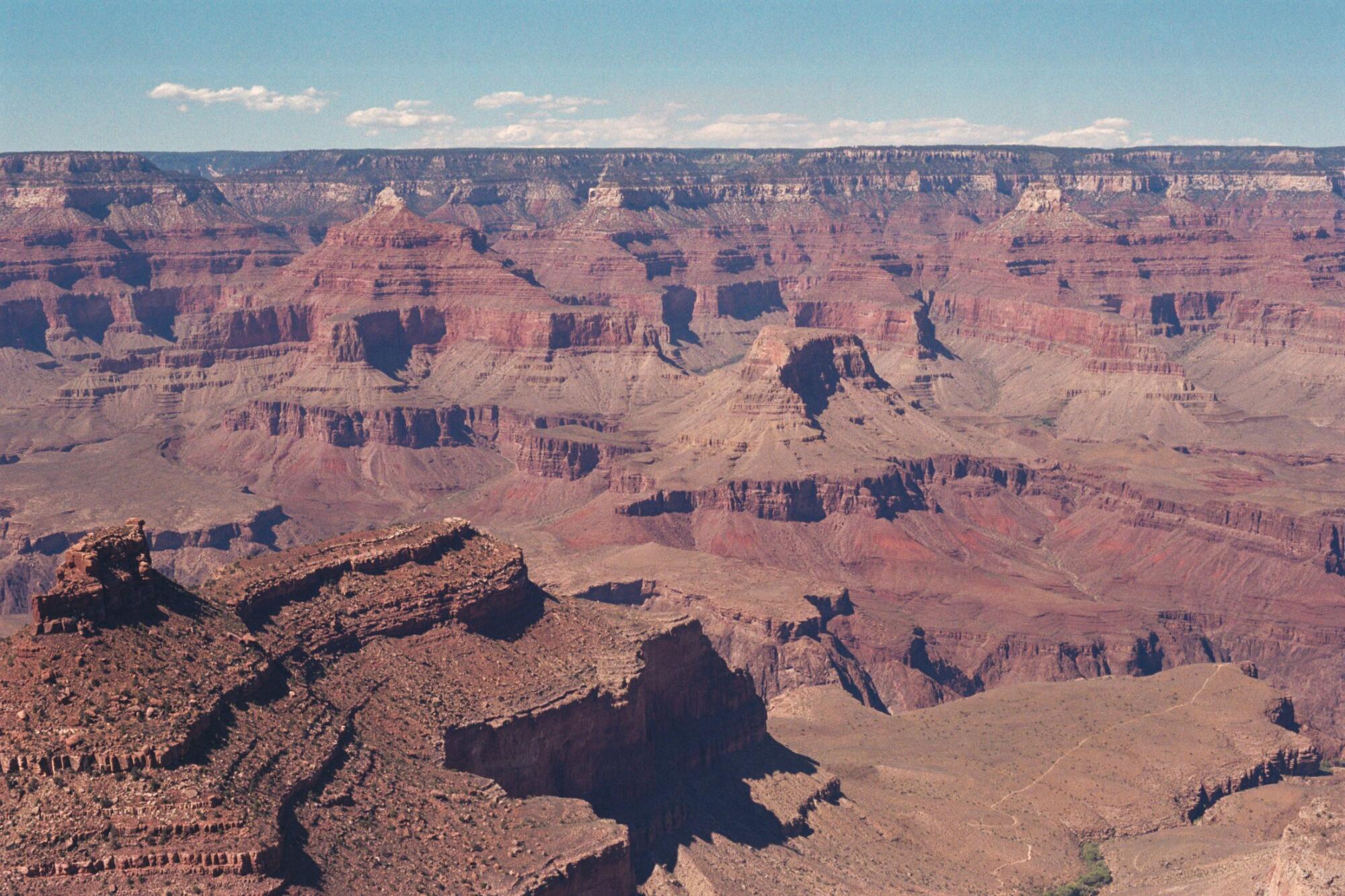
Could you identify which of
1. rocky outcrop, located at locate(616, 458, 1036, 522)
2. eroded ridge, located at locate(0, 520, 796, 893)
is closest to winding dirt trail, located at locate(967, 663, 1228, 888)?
eroded ridge, located at locate(0, 520, 796, 893)

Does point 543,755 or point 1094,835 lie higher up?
point 543,755

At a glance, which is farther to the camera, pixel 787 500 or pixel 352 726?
pixel 787 500

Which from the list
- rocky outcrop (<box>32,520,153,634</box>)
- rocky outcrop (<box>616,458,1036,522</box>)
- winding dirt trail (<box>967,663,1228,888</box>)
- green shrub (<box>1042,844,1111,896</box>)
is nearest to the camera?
rocky outcrop (<box>32,520,153,634</box>)

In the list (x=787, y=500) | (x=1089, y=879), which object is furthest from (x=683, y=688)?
(x=787, y=500)

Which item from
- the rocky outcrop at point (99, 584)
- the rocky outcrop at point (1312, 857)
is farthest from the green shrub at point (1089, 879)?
the rocky outcrop at point (99, 584)

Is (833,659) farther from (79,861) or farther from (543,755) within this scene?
(79,861)

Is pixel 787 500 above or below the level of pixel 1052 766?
below

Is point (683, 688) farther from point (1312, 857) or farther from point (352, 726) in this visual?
point (1312, 857)

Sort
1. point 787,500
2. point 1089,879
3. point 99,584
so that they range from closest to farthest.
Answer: point 99,584 < point 1089,879 < point 787,500

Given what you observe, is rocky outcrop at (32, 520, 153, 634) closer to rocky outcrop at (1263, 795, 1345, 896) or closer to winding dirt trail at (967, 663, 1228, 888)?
rocky outcrop at (1263, 795, 1345, 896)

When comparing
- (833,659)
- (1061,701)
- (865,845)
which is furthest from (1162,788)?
(833,659)

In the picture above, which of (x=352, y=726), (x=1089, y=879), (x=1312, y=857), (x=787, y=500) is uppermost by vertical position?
(x=352, y=726)
